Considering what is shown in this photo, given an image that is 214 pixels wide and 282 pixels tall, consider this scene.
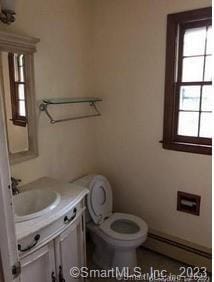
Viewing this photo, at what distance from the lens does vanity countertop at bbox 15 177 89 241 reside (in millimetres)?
1249

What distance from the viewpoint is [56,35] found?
1953mm

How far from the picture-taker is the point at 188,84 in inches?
78.8

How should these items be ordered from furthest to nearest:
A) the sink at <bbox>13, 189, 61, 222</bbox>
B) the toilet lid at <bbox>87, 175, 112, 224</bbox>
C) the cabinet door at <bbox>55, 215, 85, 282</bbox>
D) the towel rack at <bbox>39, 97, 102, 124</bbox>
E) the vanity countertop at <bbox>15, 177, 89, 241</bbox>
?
the toilet lid at <bbox>87, 175, 112, 224</bbox>
the towel rack at <bbox>39, 97, 102, 124</bbox>
the sink at <bbox>13, 189, 61, 222</bbox>
the cabinet door at <bbox>55, 215, 85, 282</bbox>
the vanity countertop at <bbox>15, 177, 89, 241</bbox>

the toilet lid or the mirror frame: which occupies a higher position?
the mirror frame

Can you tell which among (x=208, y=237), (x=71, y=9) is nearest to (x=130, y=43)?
(x=71, y=9)

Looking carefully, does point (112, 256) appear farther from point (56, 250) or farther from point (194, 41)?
point (194, 41)

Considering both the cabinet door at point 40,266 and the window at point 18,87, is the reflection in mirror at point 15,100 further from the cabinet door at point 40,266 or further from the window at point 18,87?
the cabinet door at point 40,266

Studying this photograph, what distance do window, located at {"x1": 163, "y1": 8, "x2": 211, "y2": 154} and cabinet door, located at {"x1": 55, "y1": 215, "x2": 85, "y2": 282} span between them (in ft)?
3.39

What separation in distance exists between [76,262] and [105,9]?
85.4 inches

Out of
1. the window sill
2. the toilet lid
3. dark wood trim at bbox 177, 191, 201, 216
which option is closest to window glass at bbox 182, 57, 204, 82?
the window sill

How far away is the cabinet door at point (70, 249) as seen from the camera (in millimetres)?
1479

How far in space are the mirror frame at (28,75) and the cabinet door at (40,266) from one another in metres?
0.69

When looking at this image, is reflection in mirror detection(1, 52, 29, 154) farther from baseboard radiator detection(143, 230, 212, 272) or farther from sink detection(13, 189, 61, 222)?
baseboard radiator detection(143, 230, 212, 272)

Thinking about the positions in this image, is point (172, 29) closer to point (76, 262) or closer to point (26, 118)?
point (26, 118)
